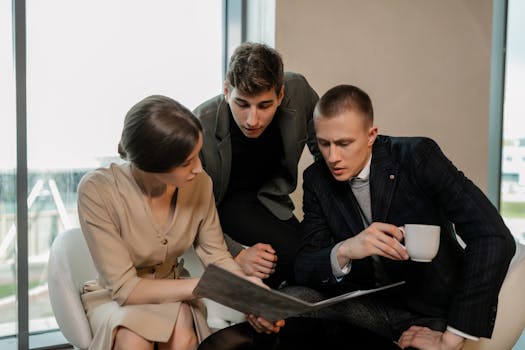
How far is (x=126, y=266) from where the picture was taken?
1.72 meters

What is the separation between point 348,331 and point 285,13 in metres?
1.83

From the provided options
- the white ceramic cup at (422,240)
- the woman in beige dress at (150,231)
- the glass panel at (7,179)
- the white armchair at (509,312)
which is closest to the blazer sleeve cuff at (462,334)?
the white armchair at (509,312)

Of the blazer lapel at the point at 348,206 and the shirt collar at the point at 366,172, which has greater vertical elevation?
the shirt collar at the point at 366,172

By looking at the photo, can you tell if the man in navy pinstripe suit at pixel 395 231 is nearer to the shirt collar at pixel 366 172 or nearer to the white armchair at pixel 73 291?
the shirt collar at pixel 366 172

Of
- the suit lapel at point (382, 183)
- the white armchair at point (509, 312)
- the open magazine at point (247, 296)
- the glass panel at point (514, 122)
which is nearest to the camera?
the open magazine at point (247, 296)

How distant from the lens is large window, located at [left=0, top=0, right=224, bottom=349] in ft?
8.96

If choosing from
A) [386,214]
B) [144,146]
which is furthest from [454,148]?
[144,146]

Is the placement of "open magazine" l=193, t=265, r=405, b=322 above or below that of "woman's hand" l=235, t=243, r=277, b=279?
above

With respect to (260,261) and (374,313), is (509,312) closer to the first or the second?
(374,313)

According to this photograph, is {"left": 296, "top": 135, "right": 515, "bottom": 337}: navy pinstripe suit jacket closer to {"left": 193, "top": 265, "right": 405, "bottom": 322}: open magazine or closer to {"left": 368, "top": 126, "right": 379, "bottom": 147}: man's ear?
{"left": 368, "top": 126, "right": 379, "bottom": 147}: man's ear

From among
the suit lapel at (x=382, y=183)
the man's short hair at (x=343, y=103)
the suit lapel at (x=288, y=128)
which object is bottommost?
the suit lapel at (x=382, y=183)

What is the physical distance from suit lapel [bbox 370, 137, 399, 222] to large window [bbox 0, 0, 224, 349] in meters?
1.48

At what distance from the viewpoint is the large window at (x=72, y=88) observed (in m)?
2.73

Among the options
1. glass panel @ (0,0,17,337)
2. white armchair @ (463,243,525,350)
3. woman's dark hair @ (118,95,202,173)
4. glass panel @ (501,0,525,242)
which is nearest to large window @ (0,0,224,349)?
glass panel @ (0,0,17,337)
